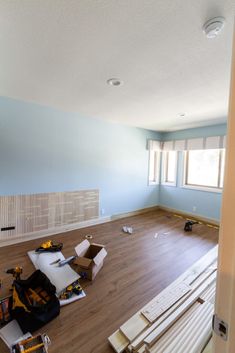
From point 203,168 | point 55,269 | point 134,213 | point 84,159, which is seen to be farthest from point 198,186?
point 55,269

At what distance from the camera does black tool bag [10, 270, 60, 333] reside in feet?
5.00

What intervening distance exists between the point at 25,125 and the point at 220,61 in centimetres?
294

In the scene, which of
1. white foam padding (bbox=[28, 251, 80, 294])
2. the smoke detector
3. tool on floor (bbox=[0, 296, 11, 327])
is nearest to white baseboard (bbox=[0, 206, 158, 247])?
white foam padding (bbox=[28, 251, 80, 294])

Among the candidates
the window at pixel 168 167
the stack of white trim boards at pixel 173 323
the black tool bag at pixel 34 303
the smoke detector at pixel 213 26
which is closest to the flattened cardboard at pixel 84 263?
the black tool bag at pixel 34 303

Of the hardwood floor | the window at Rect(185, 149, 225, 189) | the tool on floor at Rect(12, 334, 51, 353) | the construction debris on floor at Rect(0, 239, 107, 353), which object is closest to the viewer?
the tool on floor at Rect(12, 334, 51, 353)

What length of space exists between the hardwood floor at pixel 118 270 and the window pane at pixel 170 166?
157 centimetres

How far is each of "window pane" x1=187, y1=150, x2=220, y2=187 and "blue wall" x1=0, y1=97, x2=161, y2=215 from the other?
4.16ft

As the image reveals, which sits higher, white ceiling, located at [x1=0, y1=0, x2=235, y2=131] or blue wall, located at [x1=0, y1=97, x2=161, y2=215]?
white ceiling, located at [x1=0, y1=0, x2=235, y2=131]

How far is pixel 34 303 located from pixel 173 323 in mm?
1301

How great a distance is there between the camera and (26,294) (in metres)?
1.78

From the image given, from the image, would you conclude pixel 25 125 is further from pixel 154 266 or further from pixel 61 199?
pixel 154 266

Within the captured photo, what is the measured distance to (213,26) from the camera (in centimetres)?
123

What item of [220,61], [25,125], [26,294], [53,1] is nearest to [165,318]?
[26,294]

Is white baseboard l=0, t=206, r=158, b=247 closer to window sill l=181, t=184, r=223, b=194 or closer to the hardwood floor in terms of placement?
the hardwood floor
